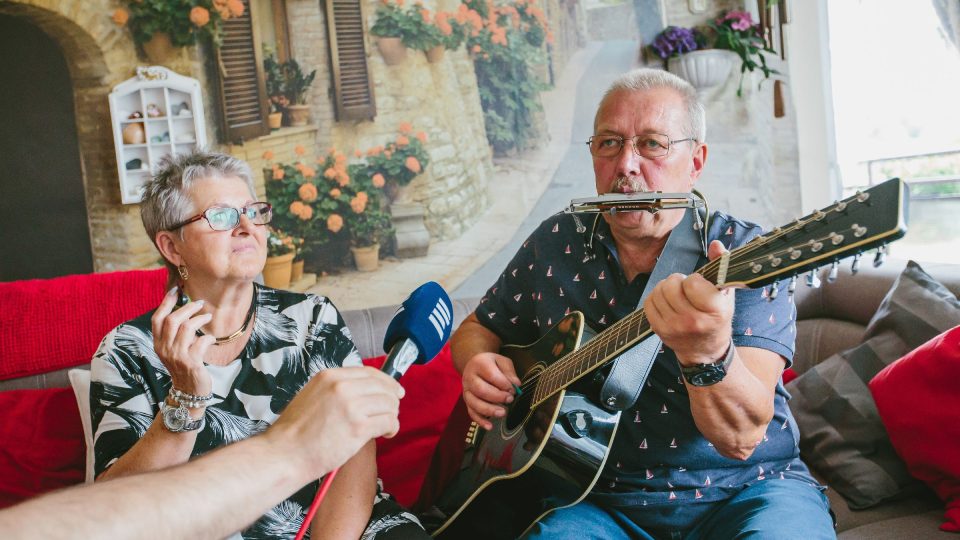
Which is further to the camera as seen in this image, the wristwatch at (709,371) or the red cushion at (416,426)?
the red cushion at (416,426)

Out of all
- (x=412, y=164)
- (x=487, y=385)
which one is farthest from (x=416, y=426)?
(x=412, y=164)

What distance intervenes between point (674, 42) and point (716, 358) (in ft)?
10.8

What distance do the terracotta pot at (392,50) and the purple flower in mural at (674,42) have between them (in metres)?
1.47

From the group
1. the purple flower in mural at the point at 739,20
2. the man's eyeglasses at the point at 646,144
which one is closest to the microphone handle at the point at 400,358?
the man's eyeglasses at the point at 646,144

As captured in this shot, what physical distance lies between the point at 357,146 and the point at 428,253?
662 millimetres

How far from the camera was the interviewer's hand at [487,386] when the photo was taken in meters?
1.74

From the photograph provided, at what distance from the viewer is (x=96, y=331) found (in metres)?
2.42

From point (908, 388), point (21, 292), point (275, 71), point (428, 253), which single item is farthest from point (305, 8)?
point (908, 388)

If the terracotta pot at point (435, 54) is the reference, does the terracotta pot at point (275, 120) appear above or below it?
below

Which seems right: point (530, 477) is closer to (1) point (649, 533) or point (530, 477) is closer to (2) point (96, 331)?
(1) point (649, 533)

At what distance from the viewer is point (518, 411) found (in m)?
1.72

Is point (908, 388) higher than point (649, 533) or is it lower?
higher

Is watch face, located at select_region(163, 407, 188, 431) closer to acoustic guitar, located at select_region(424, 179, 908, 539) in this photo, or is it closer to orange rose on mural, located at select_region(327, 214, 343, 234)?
acoustic guitar, located at select_region(424, 179, 908, 539)

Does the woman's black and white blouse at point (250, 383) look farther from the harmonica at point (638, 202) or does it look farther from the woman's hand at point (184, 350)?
the harmonica at point (638, 202)
